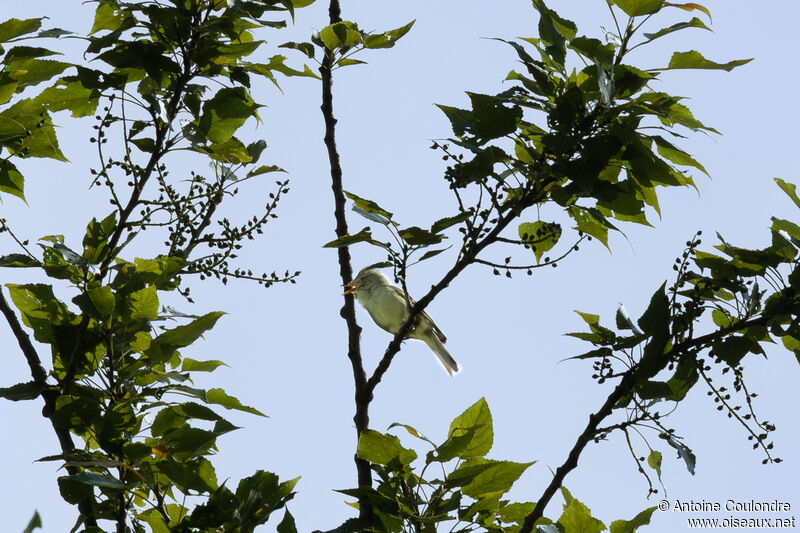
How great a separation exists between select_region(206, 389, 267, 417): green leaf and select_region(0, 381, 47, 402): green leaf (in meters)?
0.54

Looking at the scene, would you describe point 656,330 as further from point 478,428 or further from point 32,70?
point 32,70

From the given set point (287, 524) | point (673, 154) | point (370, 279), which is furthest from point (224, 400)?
point (370, 279)

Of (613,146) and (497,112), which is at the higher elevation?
(497,112)

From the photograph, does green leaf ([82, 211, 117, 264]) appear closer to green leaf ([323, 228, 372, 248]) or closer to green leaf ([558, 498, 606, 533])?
green leaf ([323, 228, 372, 248])

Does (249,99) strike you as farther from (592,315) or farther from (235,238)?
(592,315)

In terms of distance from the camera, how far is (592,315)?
2.84 m

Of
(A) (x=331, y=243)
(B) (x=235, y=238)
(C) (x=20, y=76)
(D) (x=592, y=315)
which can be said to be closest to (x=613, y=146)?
(D) (x=592, y=315)

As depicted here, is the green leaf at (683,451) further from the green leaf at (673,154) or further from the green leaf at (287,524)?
the green leaf at (287,524)

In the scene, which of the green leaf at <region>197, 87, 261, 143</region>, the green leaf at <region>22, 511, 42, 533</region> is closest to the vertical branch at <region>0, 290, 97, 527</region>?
the green leaf at <region>197, 87, 261, 143</region>

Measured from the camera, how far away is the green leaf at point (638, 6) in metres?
2.84

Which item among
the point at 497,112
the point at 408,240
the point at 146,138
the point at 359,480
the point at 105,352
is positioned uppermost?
the point at 146,138

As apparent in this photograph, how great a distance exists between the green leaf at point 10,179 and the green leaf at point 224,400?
117 centimetres

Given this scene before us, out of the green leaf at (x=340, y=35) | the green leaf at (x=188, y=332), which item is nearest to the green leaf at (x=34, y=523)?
the green leaf at (x=188, y=332)

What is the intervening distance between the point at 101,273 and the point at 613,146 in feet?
5.75
